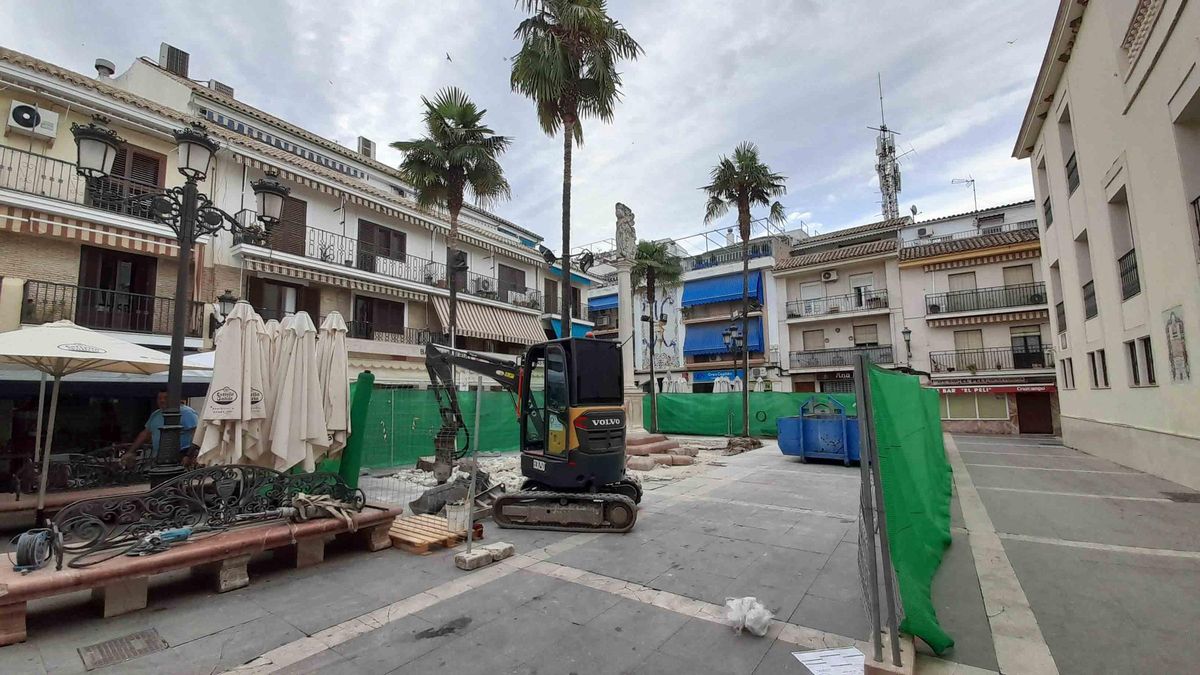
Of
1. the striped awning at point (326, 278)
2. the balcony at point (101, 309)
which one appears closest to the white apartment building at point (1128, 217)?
the striped awning at point (326, 278)

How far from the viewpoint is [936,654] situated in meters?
3.25

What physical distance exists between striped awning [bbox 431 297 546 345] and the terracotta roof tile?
20.8m

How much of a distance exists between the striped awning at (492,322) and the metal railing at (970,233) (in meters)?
22.1

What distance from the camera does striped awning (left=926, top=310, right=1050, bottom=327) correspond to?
79.7 ft

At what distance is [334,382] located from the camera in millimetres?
5699

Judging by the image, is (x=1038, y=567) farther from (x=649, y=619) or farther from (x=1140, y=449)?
(x=1140, y=449)

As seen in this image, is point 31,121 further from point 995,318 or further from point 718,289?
point 995,318

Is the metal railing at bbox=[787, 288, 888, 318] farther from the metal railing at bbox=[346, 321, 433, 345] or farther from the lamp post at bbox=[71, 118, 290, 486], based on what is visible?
the lamp post at bbox=[71, 118, 290, 486]

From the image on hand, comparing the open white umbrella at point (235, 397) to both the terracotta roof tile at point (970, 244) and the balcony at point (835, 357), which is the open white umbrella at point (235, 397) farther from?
the terracotta roof tile at point (970, 244)

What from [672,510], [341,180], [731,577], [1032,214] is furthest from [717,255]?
[731,577]

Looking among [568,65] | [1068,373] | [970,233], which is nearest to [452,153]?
[568,65]

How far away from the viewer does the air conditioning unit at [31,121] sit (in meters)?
11.0

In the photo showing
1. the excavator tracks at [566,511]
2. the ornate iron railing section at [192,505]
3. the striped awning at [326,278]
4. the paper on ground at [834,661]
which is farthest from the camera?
the striped awning at [326,278]

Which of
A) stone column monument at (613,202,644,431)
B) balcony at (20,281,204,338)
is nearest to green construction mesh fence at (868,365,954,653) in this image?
stone column monument at (613,202,644,431)
